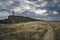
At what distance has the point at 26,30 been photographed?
A: 12.3 metres

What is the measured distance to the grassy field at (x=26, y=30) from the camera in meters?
11.8

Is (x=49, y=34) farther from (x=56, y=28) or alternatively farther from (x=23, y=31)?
(x=23, y=31)

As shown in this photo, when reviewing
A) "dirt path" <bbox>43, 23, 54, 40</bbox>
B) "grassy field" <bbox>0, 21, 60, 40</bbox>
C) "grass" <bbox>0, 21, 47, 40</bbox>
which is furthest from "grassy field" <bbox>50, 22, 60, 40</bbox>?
"grass" <bbox>0, 21, 47, 40</bbox>

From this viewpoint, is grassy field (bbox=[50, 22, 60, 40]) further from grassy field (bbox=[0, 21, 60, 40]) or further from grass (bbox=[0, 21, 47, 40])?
grass (bbox=[0, 21, 47, 40])

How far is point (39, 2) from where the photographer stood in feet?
40.4

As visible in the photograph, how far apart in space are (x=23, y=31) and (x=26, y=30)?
21 cm

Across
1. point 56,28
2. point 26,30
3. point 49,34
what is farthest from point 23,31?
point 56,28

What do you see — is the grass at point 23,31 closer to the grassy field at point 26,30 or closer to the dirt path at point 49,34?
the grassy field at point 26,30

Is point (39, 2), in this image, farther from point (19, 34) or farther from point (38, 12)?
point (19, 34)

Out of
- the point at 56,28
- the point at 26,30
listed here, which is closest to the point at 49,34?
the point at 56,28

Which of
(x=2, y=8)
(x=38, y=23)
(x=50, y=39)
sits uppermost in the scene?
(x=2, y=8)

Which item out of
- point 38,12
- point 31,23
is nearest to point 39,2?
point 38,12

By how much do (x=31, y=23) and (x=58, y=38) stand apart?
195cm

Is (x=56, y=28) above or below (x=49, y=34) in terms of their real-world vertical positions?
above
